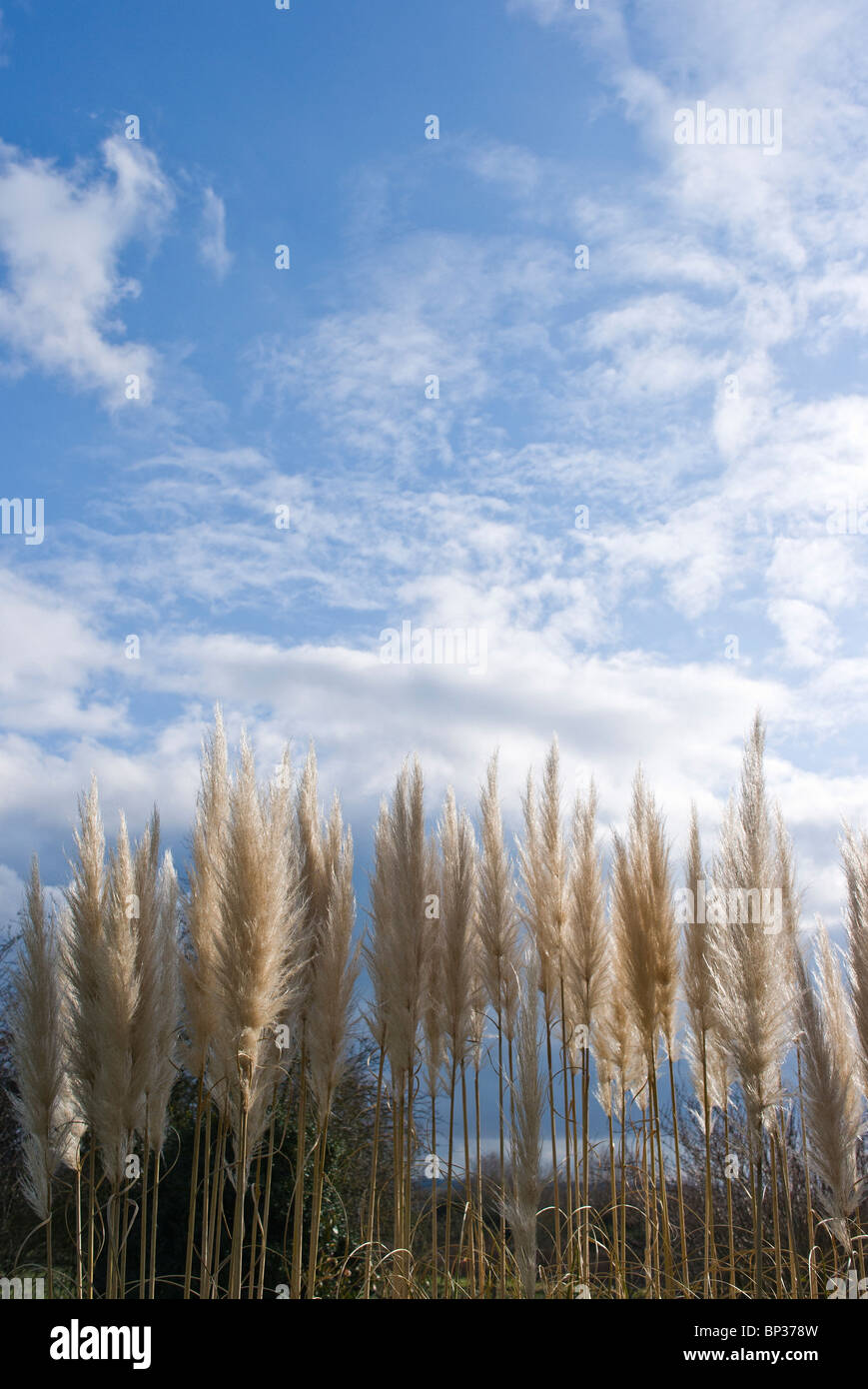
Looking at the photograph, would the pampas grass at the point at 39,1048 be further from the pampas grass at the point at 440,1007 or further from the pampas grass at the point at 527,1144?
the pampas grass at the point at 527,1144

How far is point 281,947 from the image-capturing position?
3.30 m

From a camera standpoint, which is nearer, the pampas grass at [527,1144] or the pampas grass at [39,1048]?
the pampas grass at [527,1144]

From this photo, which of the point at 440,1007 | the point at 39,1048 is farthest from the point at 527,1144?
the point at 39,1048

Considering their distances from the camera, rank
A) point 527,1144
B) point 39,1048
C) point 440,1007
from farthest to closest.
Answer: point 440,1007 → point 39,1048 → point 527,1144

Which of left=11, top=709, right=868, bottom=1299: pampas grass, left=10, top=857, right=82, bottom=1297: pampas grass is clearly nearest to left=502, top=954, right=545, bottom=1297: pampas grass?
left=11, top=709, right=868, bottom=1299: pampas grass

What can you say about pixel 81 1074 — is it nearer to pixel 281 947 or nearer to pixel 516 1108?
Answer: pixel 281 947

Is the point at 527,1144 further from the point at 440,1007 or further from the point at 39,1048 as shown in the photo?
the point at 39,1048

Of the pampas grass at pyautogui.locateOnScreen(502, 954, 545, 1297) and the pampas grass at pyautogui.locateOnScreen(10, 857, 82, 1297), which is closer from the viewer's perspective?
the pampas grass at pyautogui.locateOnScreen(502, 954, 545, 1297)

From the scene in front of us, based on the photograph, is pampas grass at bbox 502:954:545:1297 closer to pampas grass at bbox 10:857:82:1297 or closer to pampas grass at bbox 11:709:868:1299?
pampas grass at bbox 11:709:868:1299

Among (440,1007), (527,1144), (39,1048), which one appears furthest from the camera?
(440,1007)

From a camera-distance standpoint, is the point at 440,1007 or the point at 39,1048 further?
the point at 440,1007

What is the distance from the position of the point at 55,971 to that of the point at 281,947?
3.13ft

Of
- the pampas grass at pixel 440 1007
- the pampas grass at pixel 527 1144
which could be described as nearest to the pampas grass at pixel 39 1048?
the pampas grass at pixel 440 1007
